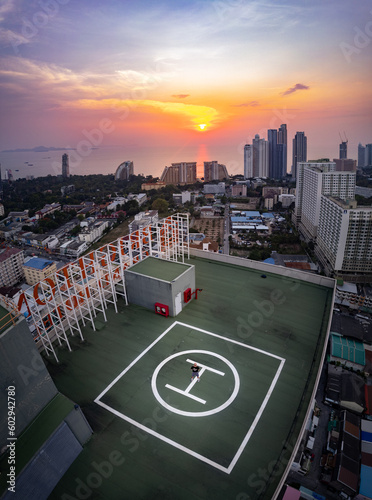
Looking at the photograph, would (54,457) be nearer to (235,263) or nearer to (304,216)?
(235,263)

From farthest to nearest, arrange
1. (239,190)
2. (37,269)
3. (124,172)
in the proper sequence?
(124,172) → (239,190) → (37,269)

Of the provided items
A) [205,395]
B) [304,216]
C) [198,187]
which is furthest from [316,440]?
[198,187]

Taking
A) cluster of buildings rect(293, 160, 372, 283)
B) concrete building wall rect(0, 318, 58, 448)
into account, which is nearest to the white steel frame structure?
concrete building wall rect(0, 318, 58, 448)

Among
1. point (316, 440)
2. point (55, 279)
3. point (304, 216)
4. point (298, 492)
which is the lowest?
point (316, 440)

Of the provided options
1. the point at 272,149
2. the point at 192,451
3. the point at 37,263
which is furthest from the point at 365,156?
the point at 192,451

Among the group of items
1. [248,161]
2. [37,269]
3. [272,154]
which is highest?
[272,154]

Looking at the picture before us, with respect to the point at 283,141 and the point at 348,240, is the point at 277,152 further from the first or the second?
the point at 348,240
